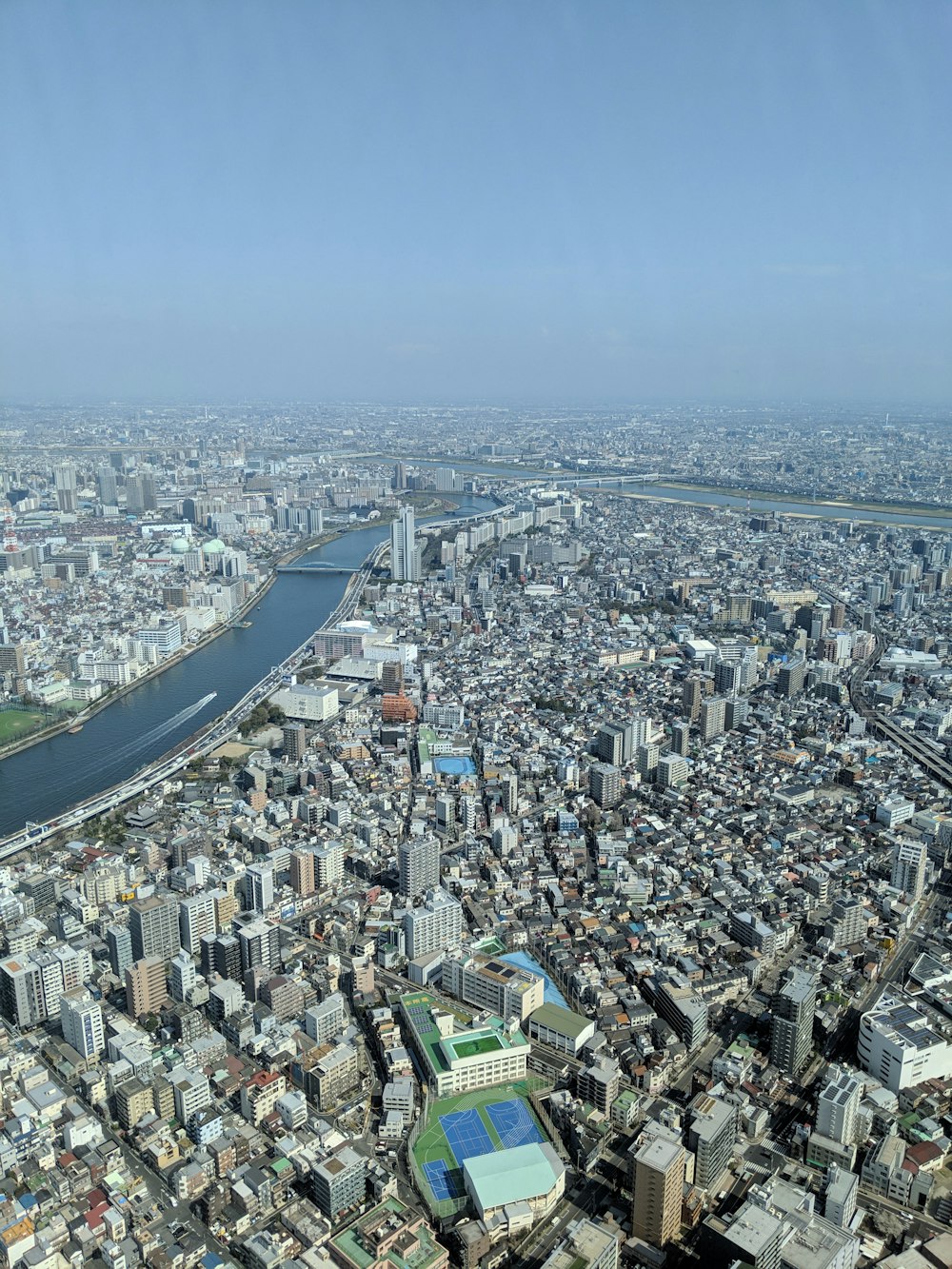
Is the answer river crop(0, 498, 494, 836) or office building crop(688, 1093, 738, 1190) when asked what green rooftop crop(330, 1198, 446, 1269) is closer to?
office building crop(688, 1093, 738, 1190)

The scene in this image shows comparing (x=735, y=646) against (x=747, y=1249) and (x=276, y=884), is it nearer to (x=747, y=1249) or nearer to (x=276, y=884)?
(x=276, y=884)

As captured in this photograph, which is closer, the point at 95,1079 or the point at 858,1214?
the point at 858,1214

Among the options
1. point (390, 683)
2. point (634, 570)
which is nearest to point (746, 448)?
point (634, 570)

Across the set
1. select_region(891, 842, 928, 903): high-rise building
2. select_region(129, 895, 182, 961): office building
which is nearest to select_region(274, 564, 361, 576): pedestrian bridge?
select_region(129, 895, 182, 961): office building

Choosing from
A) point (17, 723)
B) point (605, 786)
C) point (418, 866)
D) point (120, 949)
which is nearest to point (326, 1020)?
point (120, 949)

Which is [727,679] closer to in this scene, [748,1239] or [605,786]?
[605,786]

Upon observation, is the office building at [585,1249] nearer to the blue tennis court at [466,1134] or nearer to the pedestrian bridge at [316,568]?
the blue tennis court at [466,1134]
